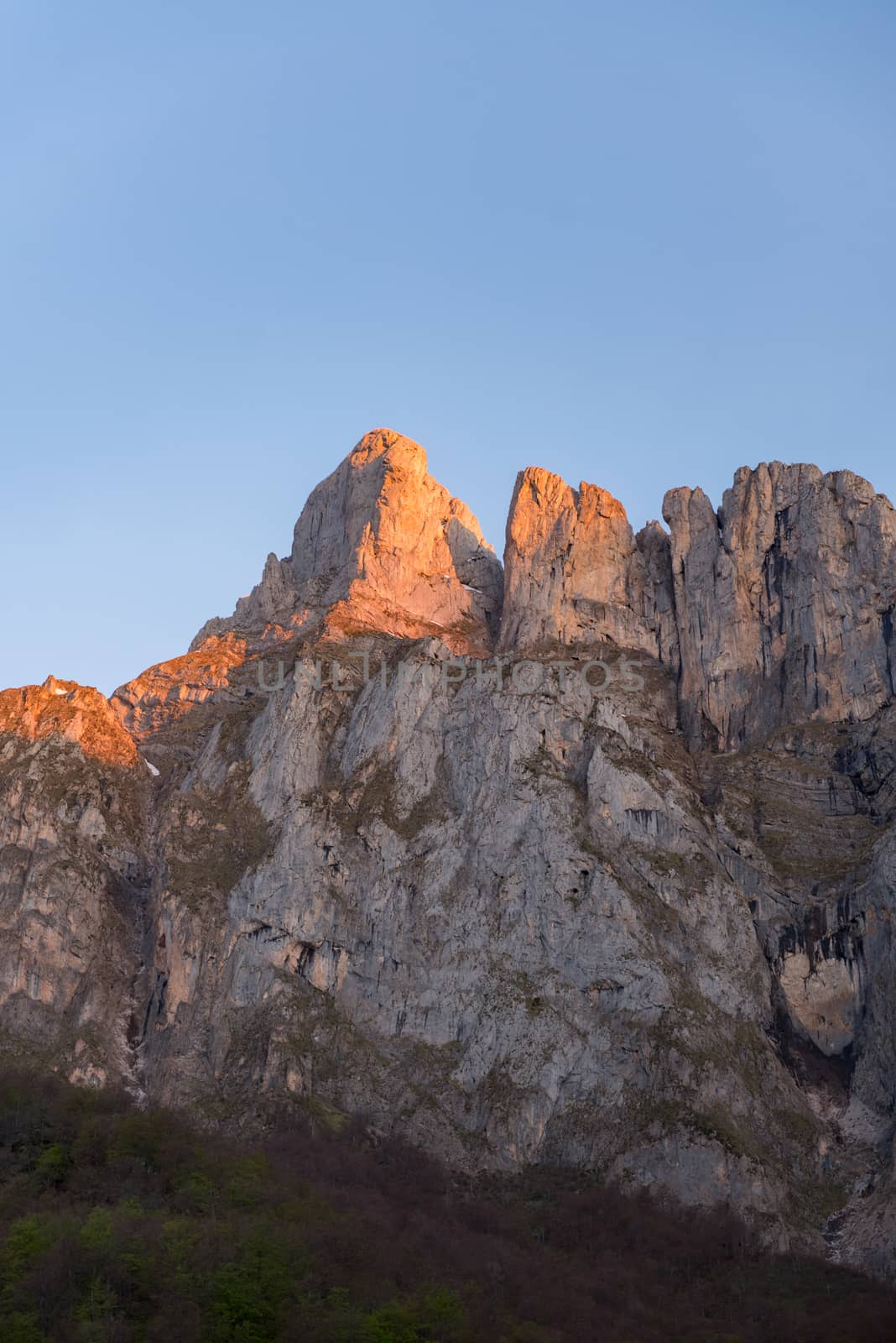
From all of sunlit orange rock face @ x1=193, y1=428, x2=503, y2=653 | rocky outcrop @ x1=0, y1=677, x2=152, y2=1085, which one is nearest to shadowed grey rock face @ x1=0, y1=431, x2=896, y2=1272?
rocky outcrop @ x1=0, y1=677, x2=152, y2=1085

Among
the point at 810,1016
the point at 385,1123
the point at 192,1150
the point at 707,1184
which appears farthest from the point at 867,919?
the point at 192,1150

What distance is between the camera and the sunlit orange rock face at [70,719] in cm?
16462

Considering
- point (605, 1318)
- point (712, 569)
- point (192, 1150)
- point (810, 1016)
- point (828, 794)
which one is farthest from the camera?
point (712, 569)

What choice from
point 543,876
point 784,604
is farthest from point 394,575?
point 543,876

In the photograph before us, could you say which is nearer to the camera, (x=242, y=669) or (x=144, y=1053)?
(x=144, y=1053)

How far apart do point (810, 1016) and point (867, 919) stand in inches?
353

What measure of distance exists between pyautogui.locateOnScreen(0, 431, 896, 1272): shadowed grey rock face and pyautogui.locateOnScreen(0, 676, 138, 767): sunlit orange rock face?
1.48 ft

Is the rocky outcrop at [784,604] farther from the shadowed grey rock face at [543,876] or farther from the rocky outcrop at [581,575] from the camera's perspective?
the rocky outcrop at [581,575]

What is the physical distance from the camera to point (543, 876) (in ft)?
450

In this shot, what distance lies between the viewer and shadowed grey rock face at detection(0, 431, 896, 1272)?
410ft

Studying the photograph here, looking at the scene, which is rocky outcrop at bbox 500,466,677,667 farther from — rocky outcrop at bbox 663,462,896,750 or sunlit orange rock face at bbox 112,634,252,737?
sunlit orange rock face at bbox 112,634,252,737

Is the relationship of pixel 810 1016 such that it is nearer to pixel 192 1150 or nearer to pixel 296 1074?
pixel 296 1074

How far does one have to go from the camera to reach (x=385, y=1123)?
125m

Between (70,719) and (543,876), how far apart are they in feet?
181
